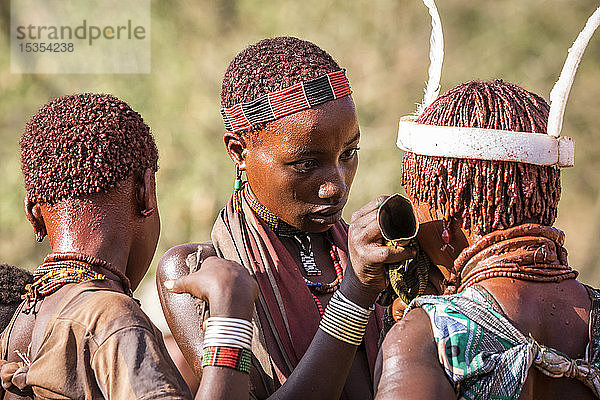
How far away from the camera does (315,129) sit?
10.7 ft

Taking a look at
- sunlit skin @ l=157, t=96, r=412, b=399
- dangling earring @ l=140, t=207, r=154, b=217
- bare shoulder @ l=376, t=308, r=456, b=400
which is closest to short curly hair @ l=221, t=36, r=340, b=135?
sunlit skin @ l=157, t=96, r=412, b=399

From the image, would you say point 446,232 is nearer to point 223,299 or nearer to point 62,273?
point 223,299

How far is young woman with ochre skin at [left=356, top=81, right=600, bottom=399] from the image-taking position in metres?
2.23

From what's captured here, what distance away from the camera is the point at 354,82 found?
932 centimetres

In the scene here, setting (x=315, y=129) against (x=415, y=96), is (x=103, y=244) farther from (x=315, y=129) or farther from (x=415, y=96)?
(x=415, y=96)

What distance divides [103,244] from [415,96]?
686 centimetres

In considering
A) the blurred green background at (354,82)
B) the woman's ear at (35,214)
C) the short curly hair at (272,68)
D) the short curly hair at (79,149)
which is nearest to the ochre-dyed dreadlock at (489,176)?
the short curly hair at (272,68)

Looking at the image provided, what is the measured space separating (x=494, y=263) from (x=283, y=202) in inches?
46.1

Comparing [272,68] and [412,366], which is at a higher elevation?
[272,68]

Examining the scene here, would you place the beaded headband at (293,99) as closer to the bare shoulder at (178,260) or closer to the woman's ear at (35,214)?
the bare shoulder at (178,260)

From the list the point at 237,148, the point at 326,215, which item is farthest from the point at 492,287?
the point at 237,148

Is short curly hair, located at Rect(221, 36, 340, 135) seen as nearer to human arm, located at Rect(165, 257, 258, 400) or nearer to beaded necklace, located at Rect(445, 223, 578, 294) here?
human arm, located at Rect(165, 257, 258, 400)

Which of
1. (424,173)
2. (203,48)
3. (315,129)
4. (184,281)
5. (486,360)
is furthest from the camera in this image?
(203,48)

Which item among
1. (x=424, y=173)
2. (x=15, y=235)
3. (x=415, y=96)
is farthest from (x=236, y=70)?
(x=15, y=235)
